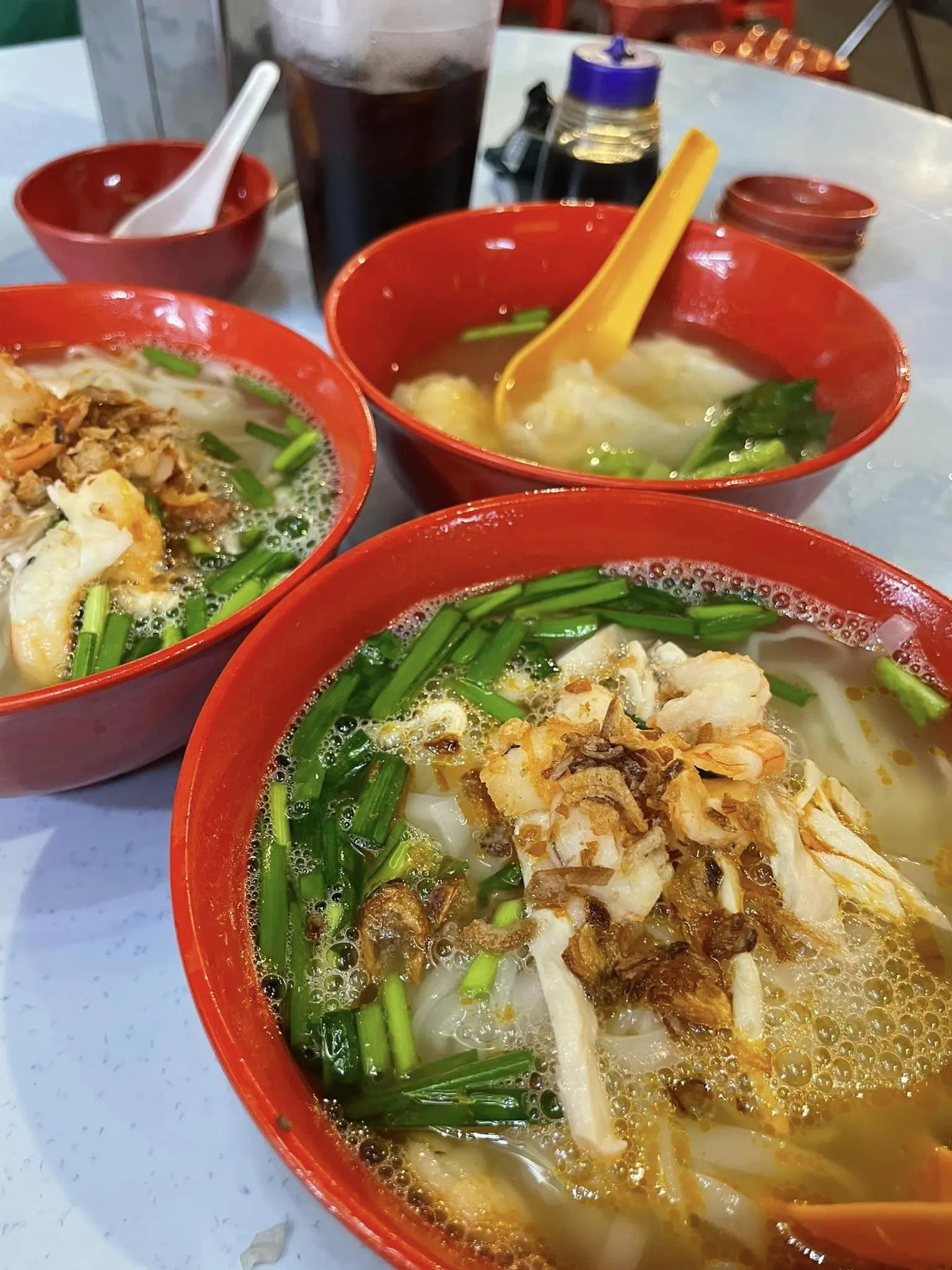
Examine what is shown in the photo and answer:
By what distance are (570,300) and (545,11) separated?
4045 millimetres

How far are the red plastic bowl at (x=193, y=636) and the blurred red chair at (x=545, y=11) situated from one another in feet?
14.2

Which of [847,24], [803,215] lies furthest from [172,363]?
[847,24]

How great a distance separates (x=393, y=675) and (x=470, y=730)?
113 millimetres

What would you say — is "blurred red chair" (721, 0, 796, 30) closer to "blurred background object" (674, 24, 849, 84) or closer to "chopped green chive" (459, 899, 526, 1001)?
"blurred background object" (674, 24, 849, 84)

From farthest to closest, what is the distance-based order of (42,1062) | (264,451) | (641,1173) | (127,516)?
(264,451) < (127,516) < (42,1062) < (641,1173)

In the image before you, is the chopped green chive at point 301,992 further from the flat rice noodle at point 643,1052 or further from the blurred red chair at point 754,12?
the blurred red chair at point 754,12

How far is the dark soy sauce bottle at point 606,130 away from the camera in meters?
1.70

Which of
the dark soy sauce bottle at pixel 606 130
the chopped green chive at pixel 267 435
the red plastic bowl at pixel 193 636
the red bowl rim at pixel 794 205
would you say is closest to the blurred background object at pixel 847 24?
the red bowl rim at pixel 794 205

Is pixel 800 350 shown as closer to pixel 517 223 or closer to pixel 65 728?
pixel 517 223

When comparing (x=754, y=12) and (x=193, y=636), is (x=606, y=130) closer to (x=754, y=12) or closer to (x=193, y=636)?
(x=193, y=636)

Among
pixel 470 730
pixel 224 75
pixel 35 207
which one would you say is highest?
pixel 224 75

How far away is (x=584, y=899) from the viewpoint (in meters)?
0.84

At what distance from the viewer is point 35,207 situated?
1821 millimetres

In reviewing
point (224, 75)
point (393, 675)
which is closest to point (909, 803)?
point (393, 675)
